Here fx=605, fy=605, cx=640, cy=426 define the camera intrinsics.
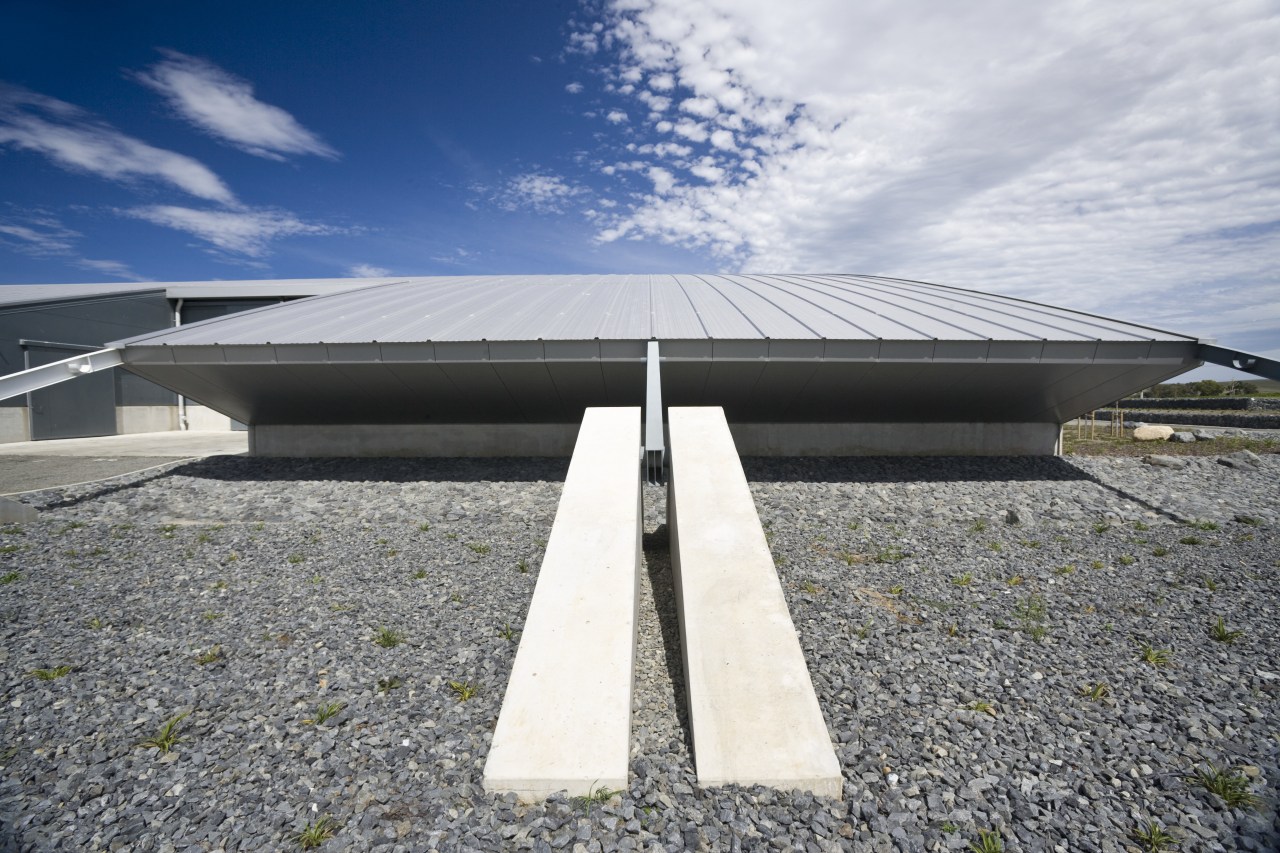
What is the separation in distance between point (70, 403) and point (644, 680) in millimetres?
24669

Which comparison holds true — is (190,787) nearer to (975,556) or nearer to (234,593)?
(234,593)

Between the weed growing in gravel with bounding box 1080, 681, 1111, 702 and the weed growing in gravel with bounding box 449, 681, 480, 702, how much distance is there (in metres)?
4.17

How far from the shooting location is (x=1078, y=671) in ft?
14.4

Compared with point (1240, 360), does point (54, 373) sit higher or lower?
higher

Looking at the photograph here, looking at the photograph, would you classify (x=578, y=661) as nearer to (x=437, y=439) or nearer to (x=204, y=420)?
(x=437, y=439)

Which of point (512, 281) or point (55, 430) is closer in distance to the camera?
point (512, 281)

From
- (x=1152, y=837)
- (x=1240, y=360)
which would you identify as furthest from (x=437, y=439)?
(x=1240, y=360)

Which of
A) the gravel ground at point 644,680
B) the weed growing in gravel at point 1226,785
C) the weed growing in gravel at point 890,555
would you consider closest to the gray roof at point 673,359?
the gravel ground at point 644,680

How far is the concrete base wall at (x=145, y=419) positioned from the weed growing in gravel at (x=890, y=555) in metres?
26.2

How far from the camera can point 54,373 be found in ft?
29.9

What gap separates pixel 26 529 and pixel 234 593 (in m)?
4.75

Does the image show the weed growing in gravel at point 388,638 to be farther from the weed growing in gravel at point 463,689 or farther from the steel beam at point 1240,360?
the steel beam at point 1240,360

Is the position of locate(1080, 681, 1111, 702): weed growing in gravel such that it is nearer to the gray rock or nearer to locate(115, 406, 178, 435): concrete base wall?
the gray rock

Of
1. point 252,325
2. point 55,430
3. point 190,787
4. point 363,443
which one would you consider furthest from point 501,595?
point 55,430
